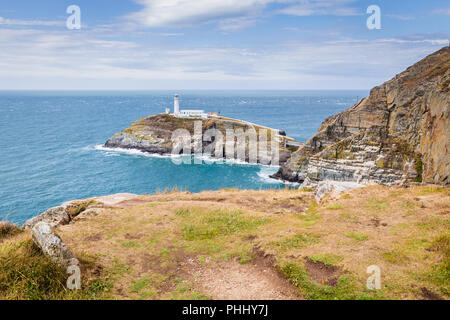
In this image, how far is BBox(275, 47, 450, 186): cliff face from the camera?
37.0m

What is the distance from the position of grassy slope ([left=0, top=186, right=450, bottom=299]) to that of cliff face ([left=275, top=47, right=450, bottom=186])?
18.7 meters

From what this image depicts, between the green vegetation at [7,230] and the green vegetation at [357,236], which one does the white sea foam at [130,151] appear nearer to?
the green vegetation at [7,230]

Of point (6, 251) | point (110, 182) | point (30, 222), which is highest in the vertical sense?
point (6, 251)

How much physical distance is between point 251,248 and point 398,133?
1727 inches

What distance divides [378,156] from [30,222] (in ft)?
160

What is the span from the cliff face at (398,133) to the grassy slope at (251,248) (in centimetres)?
1870

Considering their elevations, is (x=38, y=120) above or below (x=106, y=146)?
above

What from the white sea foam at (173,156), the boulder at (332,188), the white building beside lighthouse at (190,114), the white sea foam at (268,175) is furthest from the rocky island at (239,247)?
the white building beside lighthouse at (190,114)

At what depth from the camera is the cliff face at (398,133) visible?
1455 inches

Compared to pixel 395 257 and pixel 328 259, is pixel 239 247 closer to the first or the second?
pixel 328 259

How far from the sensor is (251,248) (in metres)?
15.6

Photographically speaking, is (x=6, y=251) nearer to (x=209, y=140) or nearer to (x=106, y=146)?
(x=209, y=140)

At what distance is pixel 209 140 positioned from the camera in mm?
95875
